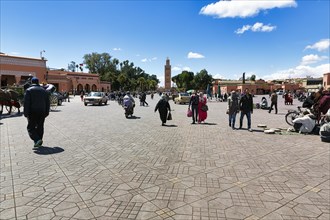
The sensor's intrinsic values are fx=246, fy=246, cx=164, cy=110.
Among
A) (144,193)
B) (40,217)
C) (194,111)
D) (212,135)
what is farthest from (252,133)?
(40,217)


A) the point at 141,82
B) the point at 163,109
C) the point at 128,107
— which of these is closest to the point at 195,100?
the point at 163,109

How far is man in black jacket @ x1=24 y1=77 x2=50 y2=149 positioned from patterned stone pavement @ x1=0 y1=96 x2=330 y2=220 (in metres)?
0.48

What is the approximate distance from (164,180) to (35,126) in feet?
13.6

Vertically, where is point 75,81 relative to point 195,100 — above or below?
above

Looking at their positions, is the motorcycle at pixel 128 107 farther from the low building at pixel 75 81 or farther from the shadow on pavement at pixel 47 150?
the low building at pixel 75 81

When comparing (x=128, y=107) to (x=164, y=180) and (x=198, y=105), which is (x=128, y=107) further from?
(x=164, y=180)

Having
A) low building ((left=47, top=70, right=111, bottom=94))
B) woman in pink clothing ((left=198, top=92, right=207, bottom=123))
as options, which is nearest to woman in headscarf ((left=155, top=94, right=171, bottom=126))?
woman in pink clothing ((left=198, top=92, right=207, bottom=123))

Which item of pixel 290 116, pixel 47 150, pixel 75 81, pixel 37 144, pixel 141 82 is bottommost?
pixel 47 150

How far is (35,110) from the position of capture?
6379mm

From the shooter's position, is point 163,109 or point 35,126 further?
point 163,109

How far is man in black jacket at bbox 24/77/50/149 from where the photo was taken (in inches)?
249

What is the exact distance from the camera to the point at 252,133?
9.23 metres

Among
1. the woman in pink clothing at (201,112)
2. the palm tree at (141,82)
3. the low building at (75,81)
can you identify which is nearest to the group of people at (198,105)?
the woman in pink clothing at (201,112)

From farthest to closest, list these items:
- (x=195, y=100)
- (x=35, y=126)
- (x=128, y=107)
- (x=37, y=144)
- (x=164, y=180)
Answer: (x=128, y=107)
(x=195, y=100)
(x=35, y=126)
(x=37, y=144)
(x=164, y=180)
